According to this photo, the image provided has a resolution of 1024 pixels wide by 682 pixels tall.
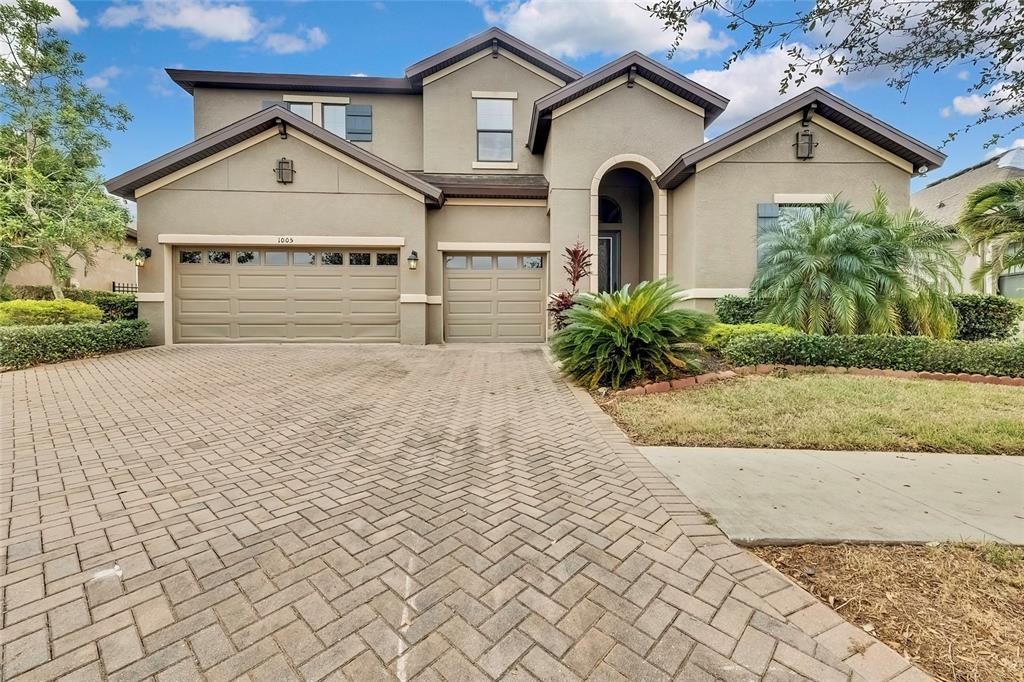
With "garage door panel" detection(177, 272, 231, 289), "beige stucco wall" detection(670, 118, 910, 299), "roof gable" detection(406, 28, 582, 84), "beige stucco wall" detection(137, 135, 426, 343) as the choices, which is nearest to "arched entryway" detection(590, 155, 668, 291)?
"beige stucco wall" detection(670, 118, 910, 299)

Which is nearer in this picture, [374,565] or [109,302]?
[374,565]

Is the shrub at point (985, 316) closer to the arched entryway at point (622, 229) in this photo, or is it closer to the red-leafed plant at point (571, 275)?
the arched entryway at point (622, 229)

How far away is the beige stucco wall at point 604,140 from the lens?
12.5 meters

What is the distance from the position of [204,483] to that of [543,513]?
2716 millimetres

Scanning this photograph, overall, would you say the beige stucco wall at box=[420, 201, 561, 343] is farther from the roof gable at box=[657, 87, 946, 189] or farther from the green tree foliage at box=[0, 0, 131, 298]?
the green tree foliage at box=[0, 0, 131, 298]

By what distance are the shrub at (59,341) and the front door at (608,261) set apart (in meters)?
12.3

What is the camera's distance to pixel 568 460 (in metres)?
4.38

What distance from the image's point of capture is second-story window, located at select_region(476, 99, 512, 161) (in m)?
14.9

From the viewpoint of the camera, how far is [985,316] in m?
9.52

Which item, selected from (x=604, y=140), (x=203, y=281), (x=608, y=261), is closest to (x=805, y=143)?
(x=604, y=140)

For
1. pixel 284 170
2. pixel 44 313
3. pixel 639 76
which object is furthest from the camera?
pixel 639 76

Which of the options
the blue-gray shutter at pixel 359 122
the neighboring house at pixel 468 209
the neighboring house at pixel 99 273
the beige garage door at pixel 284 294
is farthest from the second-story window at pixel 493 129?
the neighboring house at pixel 99 273

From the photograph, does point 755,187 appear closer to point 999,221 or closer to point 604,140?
point 604,140

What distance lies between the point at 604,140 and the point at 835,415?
31.0ft
